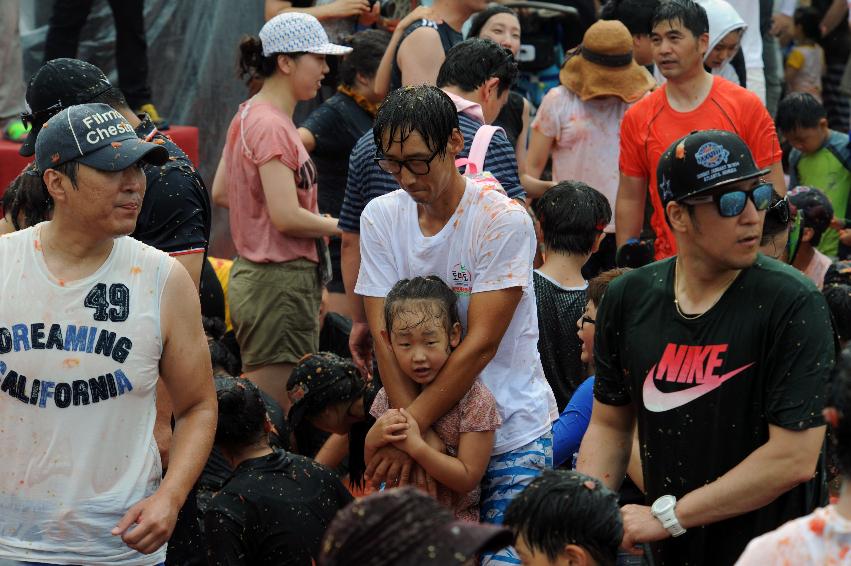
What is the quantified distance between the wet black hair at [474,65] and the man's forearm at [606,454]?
7.24ft

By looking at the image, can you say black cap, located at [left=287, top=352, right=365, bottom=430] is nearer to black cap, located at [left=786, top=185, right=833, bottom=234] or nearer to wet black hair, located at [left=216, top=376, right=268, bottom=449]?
wet black hair, located at [left=216, top=376, right=268, bottom=449]

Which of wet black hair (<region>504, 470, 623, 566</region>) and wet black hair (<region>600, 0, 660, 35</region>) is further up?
wet black hair (<region>600, 0, 660, 35</region>)

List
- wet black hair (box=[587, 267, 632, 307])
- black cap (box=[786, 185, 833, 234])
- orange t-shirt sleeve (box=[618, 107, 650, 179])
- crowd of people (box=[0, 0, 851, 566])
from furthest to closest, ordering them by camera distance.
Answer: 1. black cap (box=[786, 185, 833, 234])
2. orange t-shirt sleeve (box=[618, 107, 650, 179])
3. wet black hair (box=[587, 267, 632, 307])
4. crowd of people (box=[0, 0, 851, 566])

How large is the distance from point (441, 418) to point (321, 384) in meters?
1.84

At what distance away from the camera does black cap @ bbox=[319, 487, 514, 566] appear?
211 cm

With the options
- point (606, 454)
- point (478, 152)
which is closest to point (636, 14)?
point (478, 152)

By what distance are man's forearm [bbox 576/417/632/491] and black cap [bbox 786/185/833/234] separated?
3525mm

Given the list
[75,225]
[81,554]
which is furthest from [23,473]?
[75,225]

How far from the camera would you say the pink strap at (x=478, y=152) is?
469cm

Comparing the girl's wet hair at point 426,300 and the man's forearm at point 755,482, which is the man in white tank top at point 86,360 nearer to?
the girl's wet hair at point 426,300

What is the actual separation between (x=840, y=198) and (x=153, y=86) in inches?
199

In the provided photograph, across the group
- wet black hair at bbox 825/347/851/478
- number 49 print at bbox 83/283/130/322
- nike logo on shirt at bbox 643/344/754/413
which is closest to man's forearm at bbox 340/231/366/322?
number 49 print at bbox 83/283/130/322

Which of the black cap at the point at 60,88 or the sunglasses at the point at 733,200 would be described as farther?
the black cap at the point at 60,88

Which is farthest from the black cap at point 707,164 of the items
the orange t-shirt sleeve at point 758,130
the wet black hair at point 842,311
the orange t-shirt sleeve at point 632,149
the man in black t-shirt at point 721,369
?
the orange t-shirt sleeve at point 632,149
